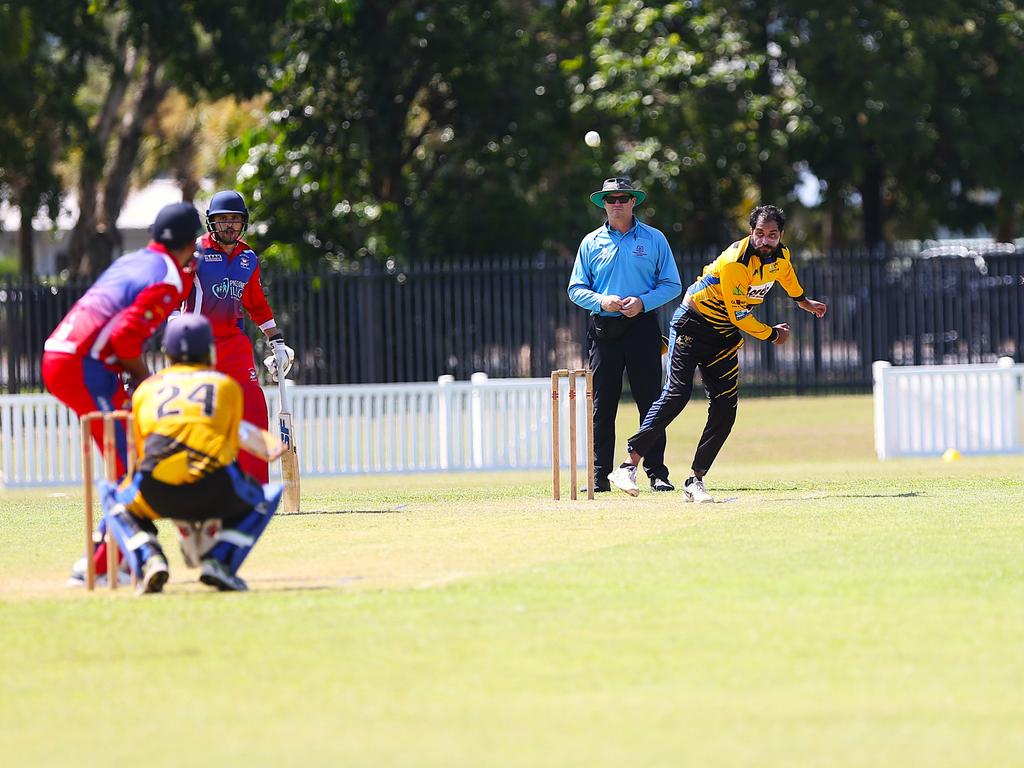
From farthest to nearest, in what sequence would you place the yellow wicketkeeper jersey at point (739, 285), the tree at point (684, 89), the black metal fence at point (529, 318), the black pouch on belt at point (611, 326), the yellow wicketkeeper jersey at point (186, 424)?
the tree at point (684, 89) < the black metal fence at point (529, 318) < the black pouch on belt at point (611, 326) < the yellow wicketkeeper jersey at point (739, 285) < the yellow wicketkeeper jersey at point (186, 424)

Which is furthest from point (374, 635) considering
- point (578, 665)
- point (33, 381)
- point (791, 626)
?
point (33, 381)

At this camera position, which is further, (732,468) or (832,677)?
(732,468)

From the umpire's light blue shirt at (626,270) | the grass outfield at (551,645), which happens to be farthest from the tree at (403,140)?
the grass outfield at (551,645)

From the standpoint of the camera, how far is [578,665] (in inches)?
242

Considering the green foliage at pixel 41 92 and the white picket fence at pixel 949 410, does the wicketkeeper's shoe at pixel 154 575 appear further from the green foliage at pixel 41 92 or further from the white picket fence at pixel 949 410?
the green foliage at pixel 41 92

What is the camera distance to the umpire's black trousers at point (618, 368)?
41.2ft

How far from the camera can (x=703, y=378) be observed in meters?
11.8

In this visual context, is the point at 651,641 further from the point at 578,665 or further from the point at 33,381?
the point at 33,381

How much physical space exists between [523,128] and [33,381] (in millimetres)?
10415

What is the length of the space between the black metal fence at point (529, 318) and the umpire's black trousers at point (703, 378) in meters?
14.7

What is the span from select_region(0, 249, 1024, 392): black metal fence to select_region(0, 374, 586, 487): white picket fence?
7782 mm

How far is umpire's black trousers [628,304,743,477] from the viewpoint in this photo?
38.2ft

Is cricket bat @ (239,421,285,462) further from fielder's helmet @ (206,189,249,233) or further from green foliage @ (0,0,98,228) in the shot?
green foliage @ (0,0,98,228)

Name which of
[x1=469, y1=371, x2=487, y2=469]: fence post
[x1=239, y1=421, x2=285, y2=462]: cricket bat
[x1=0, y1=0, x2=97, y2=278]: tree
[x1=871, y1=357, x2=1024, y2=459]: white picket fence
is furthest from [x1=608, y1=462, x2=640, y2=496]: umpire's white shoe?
[x1=0, y1=0, x2=97, y2=278]: tree
